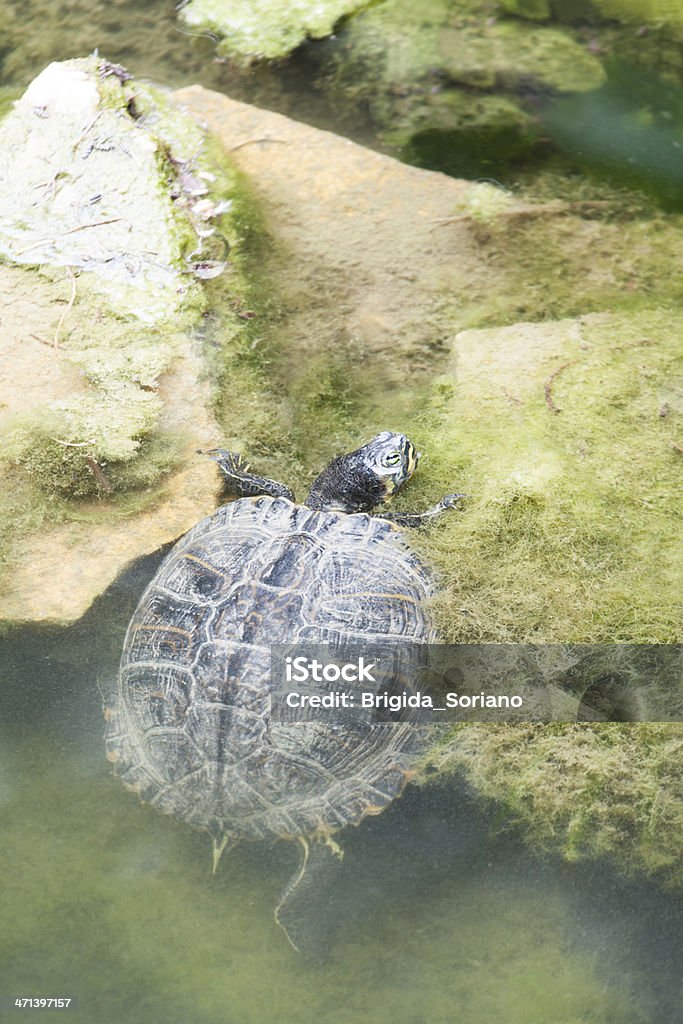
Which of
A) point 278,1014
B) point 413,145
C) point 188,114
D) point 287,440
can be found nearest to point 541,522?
point 287,440

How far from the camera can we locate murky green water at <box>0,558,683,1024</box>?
2568mm

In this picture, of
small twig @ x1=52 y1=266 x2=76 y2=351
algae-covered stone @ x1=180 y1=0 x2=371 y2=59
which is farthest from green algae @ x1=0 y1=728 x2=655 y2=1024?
algae-covered stone @ x1=180 y1=0 x2=371 y2=59

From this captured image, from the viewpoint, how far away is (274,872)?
2.70m

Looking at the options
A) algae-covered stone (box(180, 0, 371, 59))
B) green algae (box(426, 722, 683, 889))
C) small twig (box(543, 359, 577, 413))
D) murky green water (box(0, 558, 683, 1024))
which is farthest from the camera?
algae-covered stone (box(180, 0, 371, 59))

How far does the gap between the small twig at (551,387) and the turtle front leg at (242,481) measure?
3.75 ft

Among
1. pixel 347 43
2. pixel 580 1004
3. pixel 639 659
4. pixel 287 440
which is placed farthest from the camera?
pixel 347 43

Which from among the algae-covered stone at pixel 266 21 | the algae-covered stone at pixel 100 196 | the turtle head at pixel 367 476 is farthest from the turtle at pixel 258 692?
the algae-covered stone at pixel 266 21

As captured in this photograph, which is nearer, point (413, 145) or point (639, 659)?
point (639, 659)

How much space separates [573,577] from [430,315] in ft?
5.31

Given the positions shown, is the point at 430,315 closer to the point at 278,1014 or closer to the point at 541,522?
the point at 541,522

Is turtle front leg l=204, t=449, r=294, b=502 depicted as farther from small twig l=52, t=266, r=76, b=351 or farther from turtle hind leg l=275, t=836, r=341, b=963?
turtle hind leg l=275, t=836, r=341, b=963

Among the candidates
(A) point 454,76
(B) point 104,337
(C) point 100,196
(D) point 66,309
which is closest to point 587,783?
(B) point 104,337

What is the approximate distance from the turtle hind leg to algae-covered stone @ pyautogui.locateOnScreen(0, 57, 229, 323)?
2427 millimetres

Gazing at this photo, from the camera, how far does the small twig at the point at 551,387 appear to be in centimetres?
363
